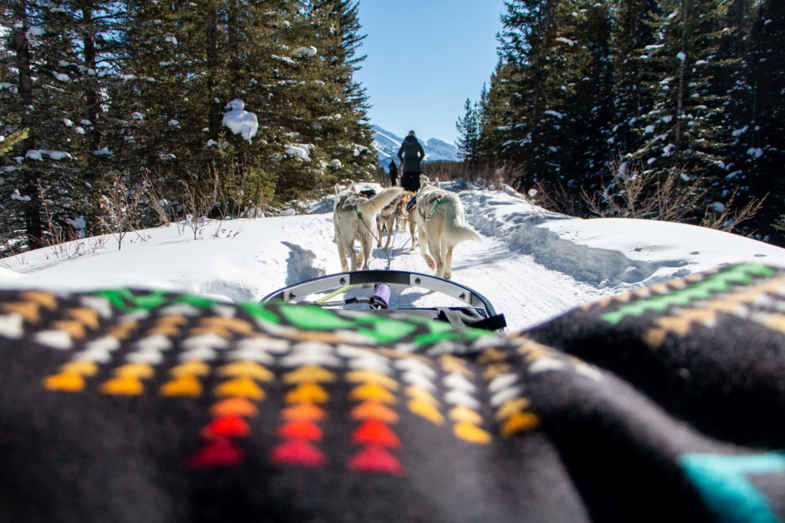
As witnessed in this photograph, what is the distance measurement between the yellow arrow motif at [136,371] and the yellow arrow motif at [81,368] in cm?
2

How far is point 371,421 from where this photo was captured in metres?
0.42

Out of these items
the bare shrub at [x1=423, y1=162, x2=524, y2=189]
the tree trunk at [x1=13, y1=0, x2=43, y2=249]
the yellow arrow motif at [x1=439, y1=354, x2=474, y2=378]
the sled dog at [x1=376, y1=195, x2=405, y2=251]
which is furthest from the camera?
the bare shrub at [x1=423, y1=162, x2=524, y2=189]

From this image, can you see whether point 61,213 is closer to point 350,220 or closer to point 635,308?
point 350,220

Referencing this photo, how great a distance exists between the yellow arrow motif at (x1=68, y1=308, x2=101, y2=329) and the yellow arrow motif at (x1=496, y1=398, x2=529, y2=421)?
0.57 metres

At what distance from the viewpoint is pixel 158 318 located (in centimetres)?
58

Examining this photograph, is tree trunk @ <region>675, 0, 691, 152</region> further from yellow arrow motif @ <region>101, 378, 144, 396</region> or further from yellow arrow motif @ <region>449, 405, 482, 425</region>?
yellow arrow motif @ <region>101, 378, 144, 396</region>

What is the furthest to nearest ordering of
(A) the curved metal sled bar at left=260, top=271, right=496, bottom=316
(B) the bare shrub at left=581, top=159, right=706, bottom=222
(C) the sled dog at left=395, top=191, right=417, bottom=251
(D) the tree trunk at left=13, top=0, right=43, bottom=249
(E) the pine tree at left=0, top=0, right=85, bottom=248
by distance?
(D) the tree trunk at left=13, top=0, right=43, bottom=249, (E) the pine tree at left=0, top=0, right=85, bottom=248, (B) the bare shrub at left=581, top=159, right=706, bottom=222, (C) the sled dog at left=395, top=191, right=417, bottom=251, (A) the curved metal sled bar at left=260, top=271, right=496, bottom=316

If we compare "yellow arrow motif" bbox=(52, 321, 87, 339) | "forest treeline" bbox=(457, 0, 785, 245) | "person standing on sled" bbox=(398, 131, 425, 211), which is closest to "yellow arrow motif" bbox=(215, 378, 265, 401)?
"yellow arrow motif" bbox=(52, 321, 87, 339)

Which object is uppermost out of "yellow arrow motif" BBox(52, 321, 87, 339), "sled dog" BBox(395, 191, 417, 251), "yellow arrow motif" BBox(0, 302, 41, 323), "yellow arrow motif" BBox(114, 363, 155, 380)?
"sled dog" BBox(395, 191, 417, 251)

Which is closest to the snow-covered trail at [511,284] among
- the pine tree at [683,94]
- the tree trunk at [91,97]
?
the tree trunk at [91,97]

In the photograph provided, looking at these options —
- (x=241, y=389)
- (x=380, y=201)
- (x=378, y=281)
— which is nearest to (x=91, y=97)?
(x=380, y=201)

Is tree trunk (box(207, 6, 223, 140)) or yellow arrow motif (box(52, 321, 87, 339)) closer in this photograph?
yellow arrow motif (box(52, 321, 87, 339))

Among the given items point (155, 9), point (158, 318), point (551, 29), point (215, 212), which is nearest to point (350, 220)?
point (158, 318)

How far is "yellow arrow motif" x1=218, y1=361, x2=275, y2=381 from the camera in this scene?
0.46m
